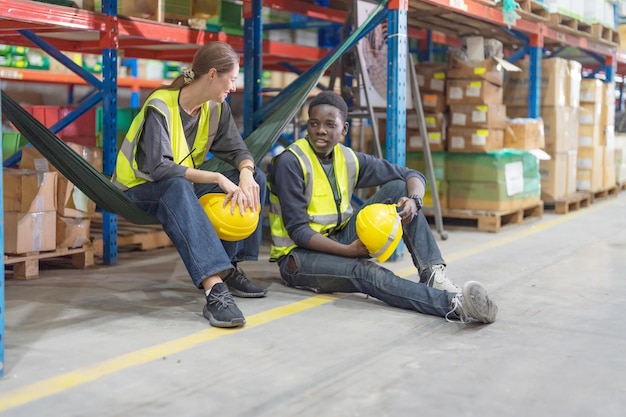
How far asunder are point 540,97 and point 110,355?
7.26 meters

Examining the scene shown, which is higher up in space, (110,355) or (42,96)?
(42,96)

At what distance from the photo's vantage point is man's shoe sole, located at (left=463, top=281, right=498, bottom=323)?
13.3 ft

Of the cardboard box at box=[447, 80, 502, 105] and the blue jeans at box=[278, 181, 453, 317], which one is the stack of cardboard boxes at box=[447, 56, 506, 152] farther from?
the blue jeans at box=[278, 181, 453, 317]

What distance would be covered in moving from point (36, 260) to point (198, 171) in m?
1.82

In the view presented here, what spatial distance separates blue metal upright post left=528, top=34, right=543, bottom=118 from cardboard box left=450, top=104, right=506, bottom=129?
103cm

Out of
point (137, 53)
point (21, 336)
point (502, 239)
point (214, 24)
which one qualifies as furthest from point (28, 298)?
point (214, 24)

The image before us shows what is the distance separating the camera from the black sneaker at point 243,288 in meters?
4.78

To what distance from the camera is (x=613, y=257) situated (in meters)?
6.54

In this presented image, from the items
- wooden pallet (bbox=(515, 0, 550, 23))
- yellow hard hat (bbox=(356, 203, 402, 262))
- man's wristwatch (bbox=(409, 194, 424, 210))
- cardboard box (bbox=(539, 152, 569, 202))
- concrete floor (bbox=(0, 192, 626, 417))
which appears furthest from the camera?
cardboard box (bbox=(539, 152, 569, 202))

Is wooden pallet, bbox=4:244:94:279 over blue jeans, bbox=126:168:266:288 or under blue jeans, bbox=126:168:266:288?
under

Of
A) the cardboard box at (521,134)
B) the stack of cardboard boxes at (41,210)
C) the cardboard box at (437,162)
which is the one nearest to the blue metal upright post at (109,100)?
the stack of cardboard boxes at (41,210)

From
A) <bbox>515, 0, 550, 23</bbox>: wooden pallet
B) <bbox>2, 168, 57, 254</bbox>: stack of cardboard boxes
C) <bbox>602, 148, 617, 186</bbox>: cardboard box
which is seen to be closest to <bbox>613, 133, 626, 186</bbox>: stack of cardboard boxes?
<bbox>602, 148, 617, 186</bbox>: cardboard box

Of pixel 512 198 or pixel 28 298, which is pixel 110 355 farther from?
pixel 512 198

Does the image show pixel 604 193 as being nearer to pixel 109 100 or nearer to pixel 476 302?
pixel 109 100
